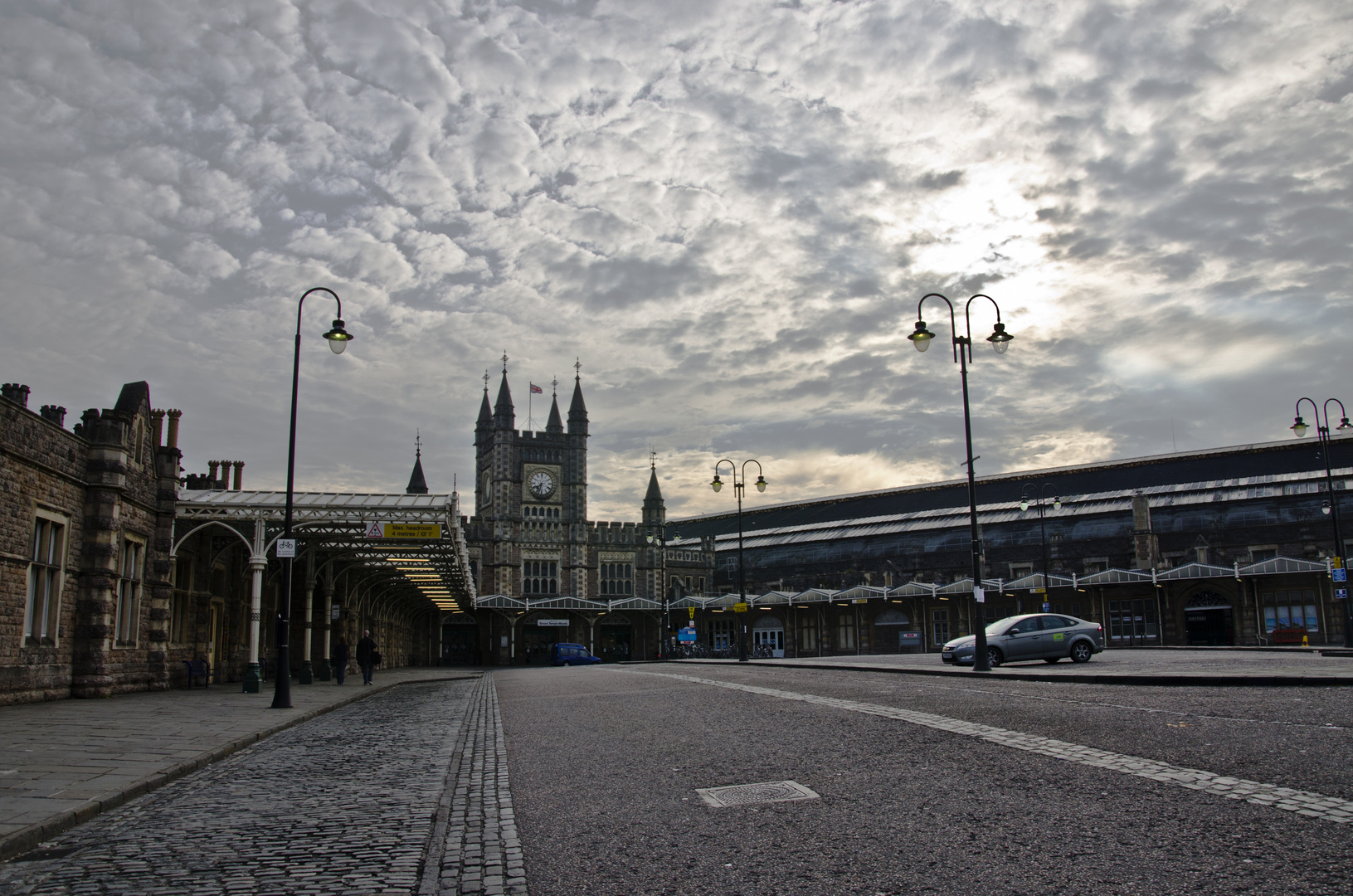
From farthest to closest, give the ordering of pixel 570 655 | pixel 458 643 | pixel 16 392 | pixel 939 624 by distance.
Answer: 1. pixel 458 643
2. pixel 939 624
3. pixel 570 655
4. pixel 16 392

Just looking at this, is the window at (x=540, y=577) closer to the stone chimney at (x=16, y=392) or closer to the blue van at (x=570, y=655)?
the blue van at (x=570, y=655)

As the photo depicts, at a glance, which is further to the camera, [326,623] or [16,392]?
[326,623]

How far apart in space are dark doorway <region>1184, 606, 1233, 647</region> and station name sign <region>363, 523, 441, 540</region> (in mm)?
44080

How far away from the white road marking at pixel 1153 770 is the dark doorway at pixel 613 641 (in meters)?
69.9

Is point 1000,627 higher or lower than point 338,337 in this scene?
lower

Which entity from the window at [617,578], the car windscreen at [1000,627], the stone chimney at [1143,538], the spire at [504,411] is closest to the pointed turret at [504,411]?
the spire at [504,411]

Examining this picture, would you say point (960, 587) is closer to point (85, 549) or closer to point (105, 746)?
point (85, 549)

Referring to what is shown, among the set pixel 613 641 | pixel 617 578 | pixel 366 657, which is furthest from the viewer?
pixel 617 578

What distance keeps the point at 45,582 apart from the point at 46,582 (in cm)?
2

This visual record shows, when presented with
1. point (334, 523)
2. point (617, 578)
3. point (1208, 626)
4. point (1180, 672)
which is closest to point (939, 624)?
point (1208, 626)

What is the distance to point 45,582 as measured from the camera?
61.5ft

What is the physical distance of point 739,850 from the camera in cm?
589

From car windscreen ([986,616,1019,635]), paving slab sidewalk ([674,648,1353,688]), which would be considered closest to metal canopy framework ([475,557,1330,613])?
car windscreen ([986,616,1019,635])

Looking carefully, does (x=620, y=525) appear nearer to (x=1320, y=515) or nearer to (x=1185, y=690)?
(x=1320, y=515)
